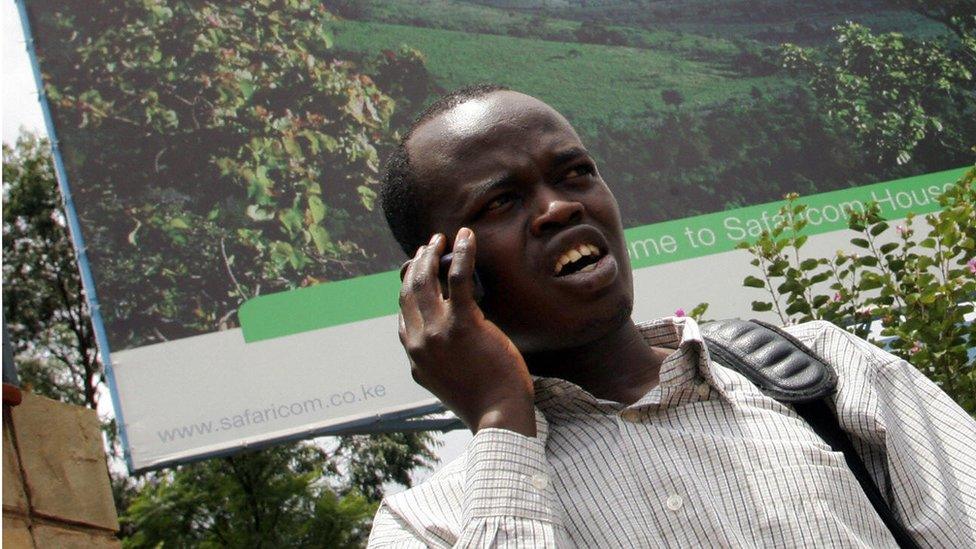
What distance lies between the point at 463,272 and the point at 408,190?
0.88 feet

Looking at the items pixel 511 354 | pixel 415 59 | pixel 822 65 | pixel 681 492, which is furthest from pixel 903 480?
pixel 822 65

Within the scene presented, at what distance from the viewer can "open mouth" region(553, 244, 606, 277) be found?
62.3 inches

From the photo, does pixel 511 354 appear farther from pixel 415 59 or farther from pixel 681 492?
pixel 415 59

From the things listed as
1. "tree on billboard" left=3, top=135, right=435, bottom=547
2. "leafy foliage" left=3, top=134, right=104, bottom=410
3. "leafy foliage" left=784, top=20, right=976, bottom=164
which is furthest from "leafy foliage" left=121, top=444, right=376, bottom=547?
"leafy foliage" left=3, top=134, right=104, bottom=410

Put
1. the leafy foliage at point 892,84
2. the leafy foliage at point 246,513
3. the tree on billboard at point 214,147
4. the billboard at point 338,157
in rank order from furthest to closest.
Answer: the leafy foliage at point 246,513
the leafy foliage at point 892,84
the tree on billboard at point 214,147
the billboard at point 338,157

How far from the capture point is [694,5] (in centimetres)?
794

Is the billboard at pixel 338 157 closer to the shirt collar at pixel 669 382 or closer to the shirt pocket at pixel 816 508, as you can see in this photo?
the shirt collar at pixel 669 382

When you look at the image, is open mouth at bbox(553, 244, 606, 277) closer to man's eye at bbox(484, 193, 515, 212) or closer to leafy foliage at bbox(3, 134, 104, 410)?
man's eye at bbox(484, 193, 515, 212)

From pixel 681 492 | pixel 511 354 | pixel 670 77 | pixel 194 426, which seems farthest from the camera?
pixel 670 77

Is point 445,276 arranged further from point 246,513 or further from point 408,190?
point 246,513

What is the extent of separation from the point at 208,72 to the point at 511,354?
5.99 metres

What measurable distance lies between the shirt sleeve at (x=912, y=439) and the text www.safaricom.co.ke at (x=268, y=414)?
500 centimetres

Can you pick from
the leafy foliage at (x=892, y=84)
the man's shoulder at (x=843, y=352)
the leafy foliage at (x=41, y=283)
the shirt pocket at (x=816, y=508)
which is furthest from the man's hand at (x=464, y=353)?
the leafy foliage at (x=41, y=283)

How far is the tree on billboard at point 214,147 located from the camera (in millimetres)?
6789
